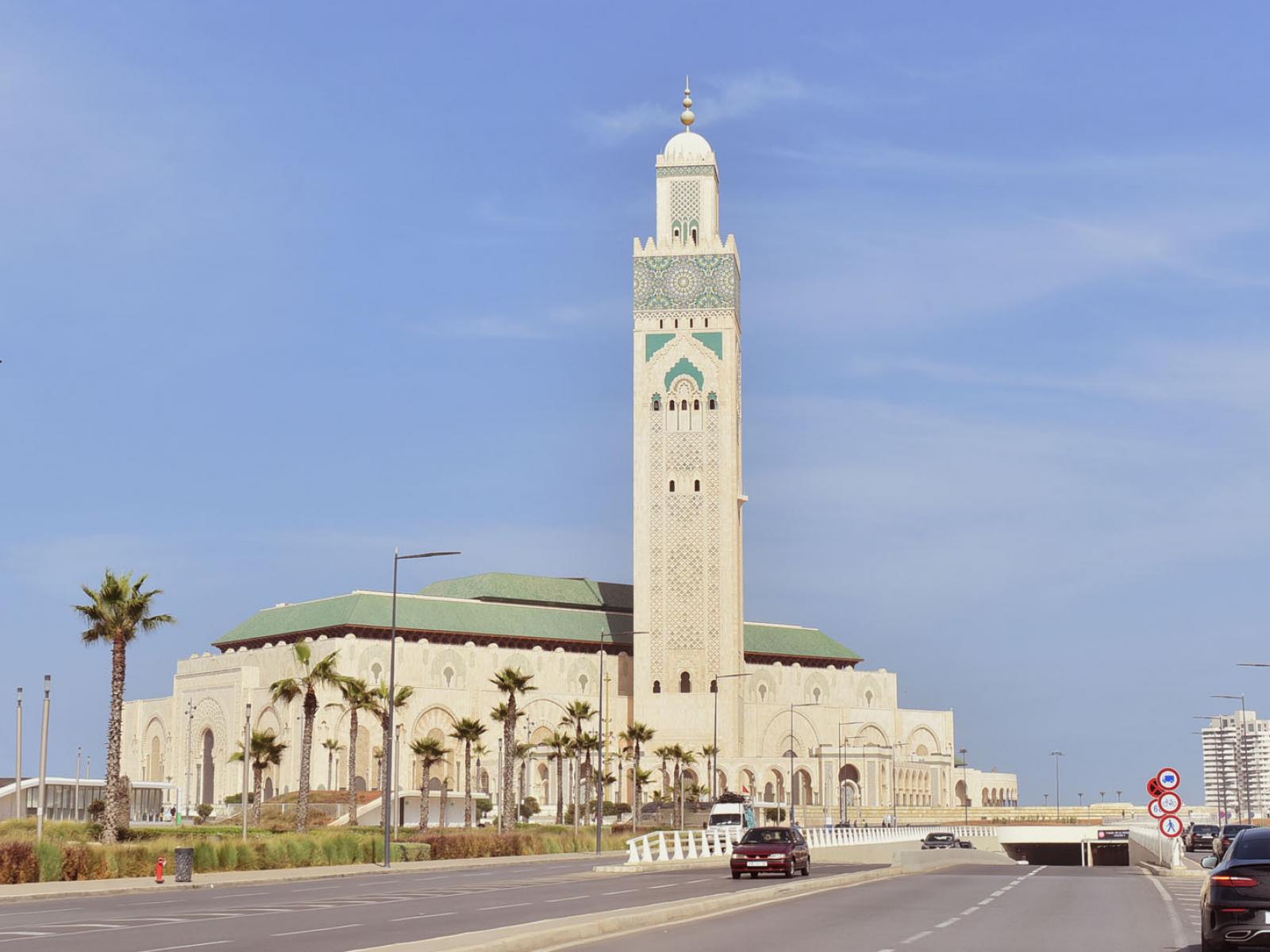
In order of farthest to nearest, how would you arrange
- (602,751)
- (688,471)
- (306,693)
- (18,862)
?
(688,471) → (602,751) → (306,693) → (18,862)

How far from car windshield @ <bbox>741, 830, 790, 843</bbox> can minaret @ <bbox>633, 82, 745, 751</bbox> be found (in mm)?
87579

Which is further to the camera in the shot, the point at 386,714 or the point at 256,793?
the point at 256,793

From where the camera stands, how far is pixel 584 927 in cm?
2053

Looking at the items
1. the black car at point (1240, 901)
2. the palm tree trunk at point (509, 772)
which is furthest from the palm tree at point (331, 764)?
the black car at point (1240, 901)

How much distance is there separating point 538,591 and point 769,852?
109970 mm

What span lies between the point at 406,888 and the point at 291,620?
105 meters

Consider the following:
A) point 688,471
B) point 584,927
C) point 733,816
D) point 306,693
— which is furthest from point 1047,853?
point 584,927

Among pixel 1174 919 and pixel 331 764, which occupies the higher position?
pixel 331 764

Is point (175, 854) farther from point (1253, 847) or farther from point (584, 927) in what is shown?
point (1253, 847)

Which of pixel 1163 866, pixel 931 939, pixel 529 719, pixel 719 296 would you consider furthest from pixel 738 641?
pixel 931 939

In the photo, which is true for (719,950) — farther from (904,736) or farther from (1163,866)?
(904,736)

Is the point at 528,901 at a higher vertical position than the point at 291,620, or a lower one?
lower

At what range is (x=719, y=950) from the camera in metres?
19.2

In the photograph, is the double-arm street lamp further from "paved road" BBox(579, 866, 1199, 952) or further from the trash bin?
"paved road" BBox(579, 866, 1199, 952)
